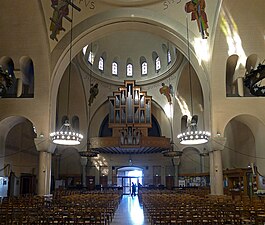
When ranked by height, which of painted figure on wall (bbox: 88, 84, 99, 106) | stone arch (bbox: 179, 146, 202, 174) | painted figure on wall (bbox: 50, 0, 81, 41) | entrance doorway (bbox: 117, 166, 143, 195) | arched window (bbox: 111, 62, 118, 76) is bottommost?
entrance doorway (bbox: 117, 166, 143, 195)

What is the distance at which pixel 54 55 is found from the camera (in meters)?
19.2

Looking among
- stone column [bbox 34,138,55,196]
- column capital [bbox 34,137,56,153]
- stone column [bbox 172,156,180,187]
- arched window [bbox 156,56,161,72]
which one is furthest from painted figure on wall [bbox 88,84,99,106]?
column capital [bbox 34,137,56,153]

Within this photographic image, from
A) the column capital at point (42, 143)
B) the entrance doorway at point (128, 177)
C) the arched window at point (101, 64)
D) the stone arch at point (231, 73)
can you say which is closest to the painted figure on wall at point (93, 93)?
the arched window at point (101, 64)

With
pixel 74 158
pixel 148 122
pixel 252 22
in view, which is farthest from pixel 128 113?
pixel 252 22

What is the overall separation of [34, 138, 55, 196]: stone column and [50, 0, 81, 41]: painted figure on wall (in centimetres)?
597

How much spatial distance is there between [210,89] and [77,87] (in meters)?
13.2

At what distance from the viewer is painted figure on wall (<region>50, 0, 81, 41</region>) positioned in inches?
679

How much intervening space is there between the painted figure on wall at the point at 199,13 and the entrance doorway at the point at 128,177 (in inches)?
718

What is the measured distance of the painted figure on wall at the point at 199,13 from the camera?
A: 1738cm

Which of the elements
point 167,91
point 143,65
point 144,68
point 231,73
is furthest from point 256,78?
point 143,65

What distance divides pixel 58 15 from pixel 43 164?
827 centimetres

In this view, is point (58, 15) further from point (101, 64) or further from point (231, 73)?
point (101, 64)

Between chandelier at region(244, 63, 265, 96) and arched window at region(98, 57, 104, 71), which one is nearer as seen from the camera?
chandelier at region(244, 63, 265, 96)

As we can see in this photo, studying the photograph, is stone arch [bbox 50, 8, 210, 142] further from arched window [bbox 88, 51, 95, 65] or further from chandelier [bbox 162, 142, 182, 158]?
arched window [bbox 88, 51, 95, 65]
